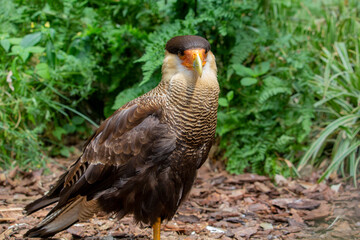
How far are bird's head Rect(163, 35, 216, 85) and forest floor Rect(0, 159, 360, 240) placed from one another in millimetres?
1257

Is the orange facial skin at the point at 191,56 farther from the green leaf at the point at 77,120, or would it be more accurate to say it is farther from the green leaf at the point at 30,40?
the green leaf at the point at 77,120

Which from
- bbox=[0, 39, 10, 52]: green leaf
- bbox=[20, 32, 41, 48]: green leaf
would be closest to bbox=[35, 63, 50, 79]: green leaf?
bbox=[20, 32, 41, 48]: green leaf

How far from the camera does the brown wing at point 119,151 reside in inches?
108

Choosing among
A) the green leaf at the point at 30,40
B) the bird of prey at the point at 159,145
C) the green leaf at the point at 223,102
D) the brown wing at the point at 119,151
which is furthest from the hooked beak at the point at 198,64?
the green leaf at the point at 30,40

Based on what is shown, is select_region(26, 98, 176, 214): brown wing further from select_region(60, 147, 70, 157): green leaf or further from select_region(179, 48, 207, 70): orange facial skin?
select_region(60, 147, 70, 157): green leaf

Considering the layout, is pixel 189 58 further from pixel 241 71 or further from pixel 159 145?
pixel 241 71

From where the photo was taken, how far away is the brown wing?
2734 mm

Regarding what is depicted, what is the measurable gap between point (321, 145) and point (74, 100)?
2.87m

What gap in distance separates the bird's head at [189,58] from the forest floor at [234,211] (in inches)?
49.5

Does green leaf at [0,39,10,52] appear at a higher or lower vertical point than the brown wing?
higher

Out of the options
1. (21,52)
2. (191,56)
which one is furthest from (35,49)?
(191,56)

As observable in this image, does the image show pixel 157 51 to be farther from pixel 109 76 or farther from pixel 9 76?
pixel 9 76

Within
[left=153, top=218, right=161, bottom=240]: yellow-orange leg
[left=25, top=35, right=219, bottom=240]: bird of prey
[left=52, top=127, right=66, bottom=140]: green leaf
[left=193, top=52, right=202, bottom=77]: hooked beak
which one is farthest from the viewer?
[left=52, top=127, right=66, bottom=140]: green leaf

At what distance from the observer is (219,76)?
179 inches
